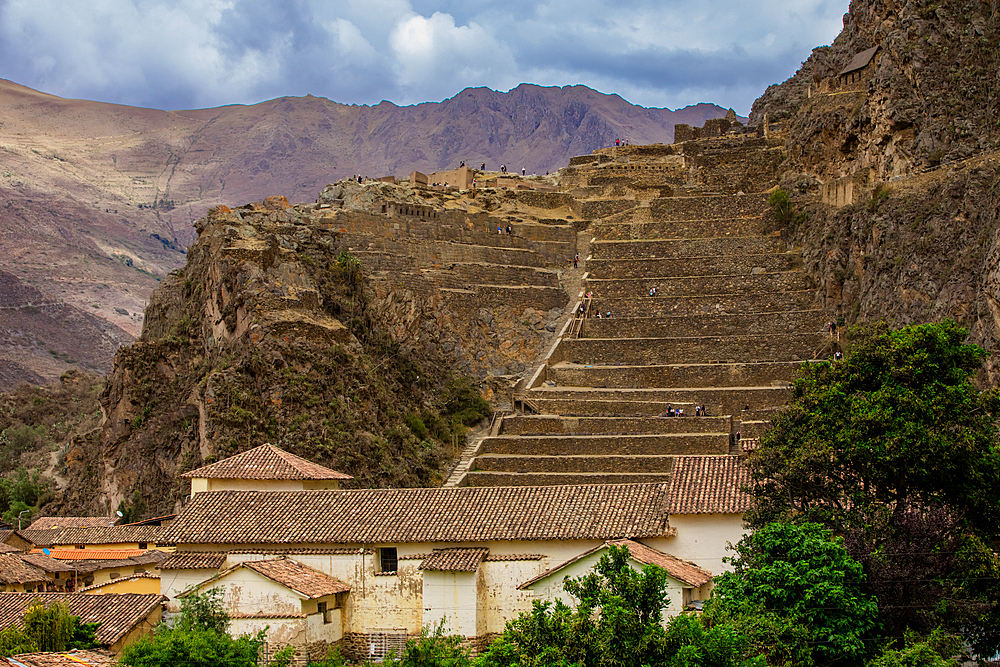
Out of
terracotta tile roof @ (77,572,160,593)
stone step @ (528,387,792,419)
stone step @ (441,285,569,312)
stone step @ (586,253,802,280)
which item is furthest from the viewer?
stone step @ (586,253,802,280)

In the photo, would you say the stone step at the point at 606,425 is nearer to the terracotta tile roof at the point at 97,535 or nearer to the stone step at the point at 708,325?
the stone step at the point at 708,325

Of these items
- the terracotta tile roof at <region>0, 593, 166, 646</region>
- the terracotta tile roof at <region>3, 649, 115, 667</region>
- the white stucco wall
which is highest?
the white stucco wall

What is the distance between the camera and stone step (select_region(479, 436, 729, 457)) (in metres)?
38.2

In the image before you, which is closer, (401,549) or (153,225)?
(401,549)

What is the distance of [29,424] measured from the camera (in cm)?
7162

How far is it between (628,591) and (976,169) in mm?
25490

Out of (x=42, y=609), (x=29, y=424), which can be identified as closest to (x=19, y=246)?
(x=29, y=424)

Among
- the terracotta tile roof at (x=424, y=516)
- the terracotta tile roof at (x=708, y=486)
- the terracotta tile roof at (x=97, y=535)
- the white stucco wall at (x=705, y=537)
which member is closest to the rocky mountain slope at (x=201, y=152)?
the terracotta tile roof at (x=97, y=535)

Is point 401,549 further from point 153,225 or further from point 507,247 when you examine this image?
point 153,225

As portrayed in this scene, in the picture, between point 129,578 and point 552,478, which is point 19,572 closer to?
point 129,578

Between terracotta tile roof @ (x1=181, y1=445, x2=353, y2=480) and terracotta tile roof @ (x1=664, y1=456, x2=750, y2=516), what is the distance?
9.40 m

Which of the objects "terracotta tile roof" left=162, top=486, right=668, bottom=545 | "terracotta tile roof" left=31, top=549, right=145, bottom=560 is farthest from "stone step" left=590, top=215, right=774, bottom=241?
"terracotta tile roof" left=31, top=549, right=145, bottom=560

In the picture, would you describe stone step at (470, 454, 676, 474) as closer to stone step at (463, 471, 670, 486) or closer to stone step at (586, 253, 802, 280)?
stone step at (463, 471, 670, 486)

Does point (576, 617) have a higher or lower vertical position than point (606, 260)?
lower
